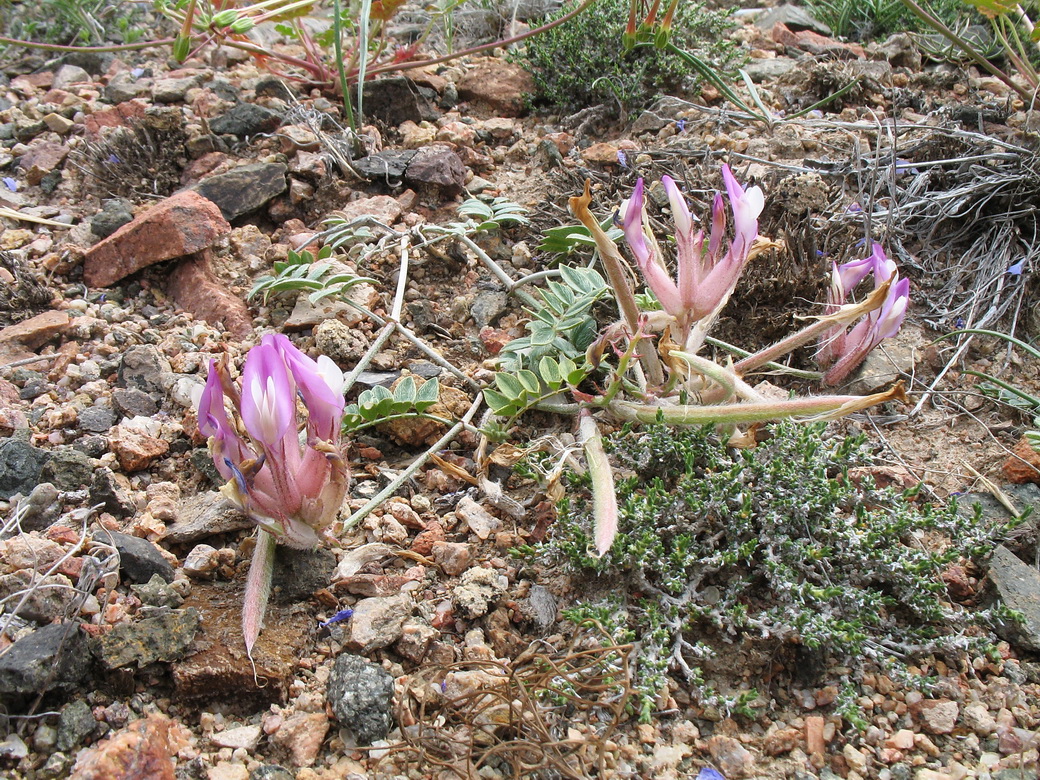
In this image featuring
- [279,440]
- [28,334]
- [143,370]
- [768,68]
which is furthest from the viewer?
[768,68]

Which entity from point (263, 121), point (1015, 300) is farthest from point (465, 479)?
point (263, 121)

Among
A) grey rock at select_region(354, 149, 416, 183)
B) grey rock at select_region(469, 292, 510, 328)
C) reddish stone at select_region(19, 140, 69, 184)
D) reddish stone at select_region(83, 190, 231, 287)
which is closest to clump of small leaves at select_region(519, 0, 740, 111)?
grey rock at select_region(354, 149, 416, 183)

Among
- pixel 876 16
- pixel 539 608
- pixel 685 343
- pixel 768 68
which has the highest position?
pixel 876 16

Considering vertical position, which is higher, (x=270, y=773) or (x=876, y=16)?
(x=876, y=16)

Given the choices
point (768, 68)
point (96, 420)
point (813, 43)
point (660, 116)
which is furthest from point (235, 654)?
point (813, 43)

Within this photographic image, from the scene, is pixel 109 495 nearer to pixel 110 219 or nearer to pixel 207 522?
pixel 207 522

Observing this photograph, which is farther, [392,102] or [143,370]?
[392,102]

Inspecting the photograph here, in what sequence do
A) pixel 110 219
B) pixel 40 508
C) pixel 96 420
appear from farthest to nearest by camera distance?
1. pixel 110 219
2. pixel 96 420
3. pixel 40 508

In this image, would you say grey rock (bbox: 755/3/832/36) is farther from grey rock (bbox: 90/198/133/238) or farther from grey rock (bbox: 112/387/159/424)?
grey rock (bbox: 112/387/159/424)
